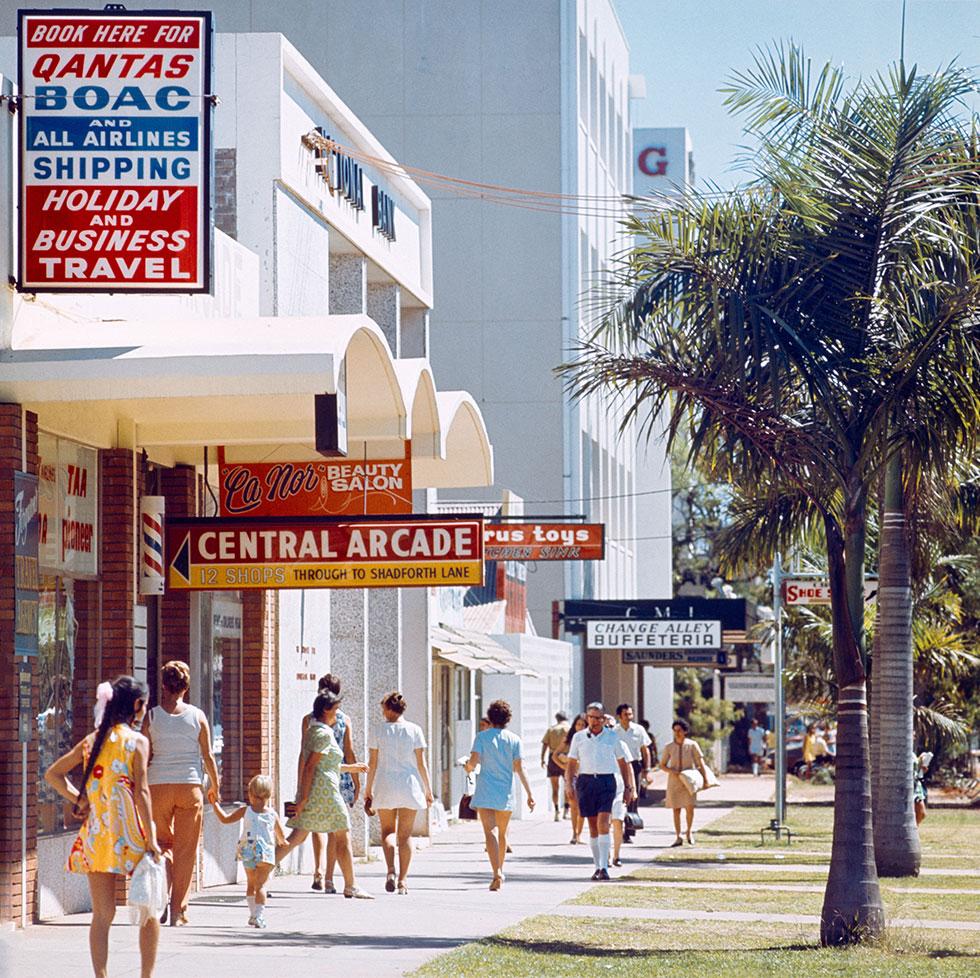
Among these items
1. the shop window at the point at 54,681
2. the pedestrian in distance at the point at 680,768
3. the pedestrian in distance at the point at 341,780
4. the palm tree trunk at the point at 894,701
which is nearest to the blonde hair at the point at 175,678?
the shop window at the point at 54,681

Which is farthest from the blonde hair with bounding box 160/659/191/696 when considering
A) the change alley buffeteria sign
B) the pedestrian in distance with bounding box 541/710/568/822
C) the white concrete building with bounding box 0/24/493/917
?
the pedestrian in distance with bounding box 541/710/568/822

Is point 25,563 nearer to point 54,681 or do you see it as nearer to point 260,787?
point 54,681

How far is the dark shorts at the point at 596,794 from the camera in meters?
18.5

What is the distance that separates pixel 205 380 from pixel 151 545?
2746 mm

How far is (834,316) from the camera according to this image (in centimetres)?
1421

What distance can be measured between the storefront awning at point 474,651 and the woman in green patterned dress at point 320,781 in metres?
10.3

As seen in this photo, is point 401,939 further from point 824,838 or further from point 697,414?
point 824,838

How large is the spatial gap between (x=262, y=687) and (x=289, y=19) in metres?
24.8

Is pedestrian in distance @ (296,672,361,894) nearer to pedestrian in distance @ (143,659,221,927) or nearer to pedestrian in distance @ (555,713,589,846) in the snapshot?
pedestrian in distance @ (143,659,221,927)

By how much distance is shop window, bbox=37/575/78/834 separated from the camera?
45.6ft

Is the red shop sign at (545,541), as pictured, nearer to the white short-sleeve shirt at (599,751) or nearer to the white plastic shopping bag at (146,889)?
the white short-sleeve shirt at (599,751)

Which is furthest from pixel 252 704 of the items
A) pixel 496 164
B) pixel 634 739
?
pixel 496 164

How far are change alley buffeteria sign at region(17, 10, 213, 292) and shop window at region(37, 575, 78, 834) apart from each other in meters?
2.42

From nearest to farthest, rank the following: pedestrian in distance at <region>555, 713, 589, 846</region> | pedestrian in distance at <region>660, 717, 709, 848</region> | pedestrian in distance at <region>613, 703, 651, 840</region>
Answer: pedestrian in distance at <region>555, 713, 589, 846</region>, pedestrian in distance at <region>613, 703, 651, 840</region>, pedestrian in distance at <region>660, 717, 709, 848</region>
